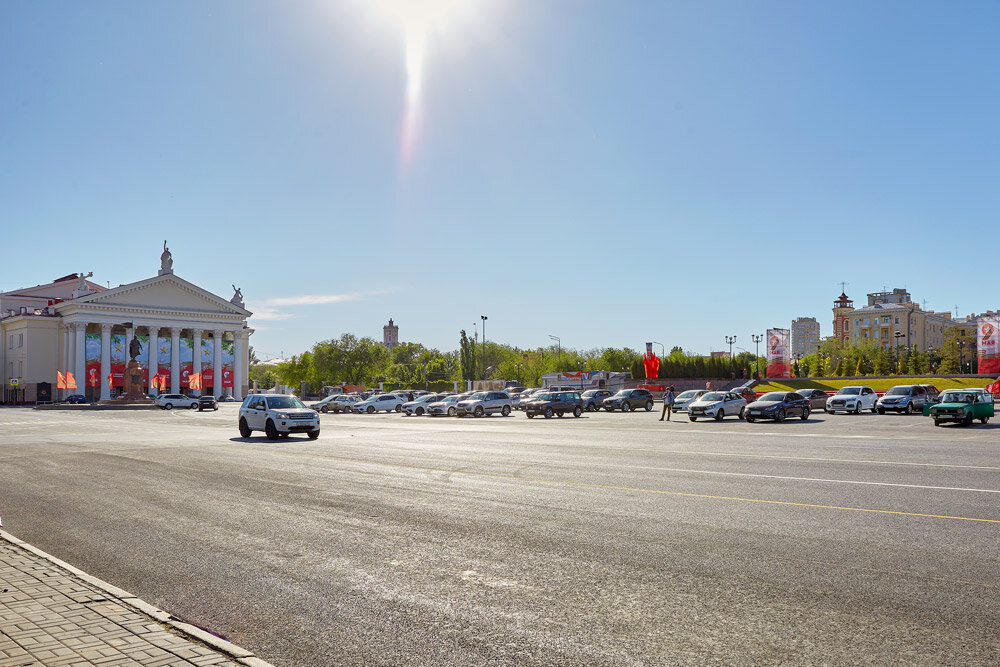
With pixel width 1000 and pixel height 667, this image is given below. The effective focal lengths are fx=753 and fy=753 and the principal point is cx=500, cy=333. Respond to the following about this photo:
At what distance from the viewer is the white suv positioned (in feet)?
86.5

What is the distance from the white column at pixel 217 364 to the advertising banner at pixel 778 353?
80001 mm

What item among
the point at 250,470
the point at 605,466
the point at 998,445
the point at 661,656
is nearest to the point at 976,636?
the point at 661,656

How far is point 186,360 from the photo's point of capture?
367 ft

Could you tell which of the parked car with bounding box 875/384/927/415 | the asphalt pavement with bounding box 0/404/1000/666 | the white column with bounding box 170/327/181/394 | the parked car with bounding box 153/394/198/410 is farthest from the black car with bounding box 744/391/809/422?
the white column with bounding box 170/327/181/394

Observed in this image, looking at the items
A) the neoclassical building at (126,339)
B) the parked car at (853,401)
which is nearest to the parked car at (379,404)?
the parked car at (853,401)

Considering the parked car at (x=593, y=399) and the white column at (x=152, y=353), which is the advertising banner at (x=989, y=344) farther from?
the white column at (x=152, y=353)

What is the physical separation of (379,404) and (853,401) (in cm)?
3331

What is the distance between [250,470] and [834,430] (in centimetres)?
2139

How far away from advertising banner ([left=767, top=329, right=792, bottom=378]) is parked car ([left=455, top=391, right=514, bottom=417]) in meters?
38.7

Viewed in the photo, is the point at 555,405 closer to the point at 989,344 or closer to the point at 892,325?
the point at 989,344

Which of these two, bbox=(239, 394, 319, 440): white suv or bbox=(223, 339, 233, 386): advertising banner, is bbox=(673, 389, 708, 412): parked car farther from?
bbox=(223, 339, 233, 386): advertising banner

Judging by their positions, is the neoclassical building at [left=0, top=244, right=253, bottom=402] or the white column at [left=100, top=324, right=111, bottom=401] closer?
the neoclassical building at [left=0, top=244, right=253, bottom=402]

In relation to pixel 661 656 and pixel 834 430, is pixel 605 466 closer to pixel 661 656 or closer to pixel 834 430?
pixel 661 656


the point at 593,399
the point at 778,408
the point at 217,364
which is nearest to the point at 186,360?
the point at 217,364
